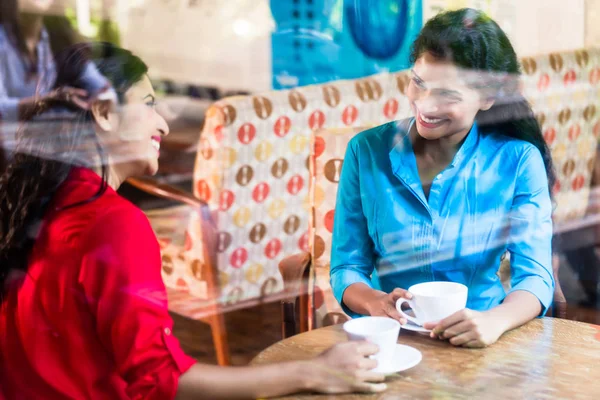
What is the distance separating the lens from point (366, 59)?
5.73ft

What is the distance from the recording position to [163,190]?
118cm

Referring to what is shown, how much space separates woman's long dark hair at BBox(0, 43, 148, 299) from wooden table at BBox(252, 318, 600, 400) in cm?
33

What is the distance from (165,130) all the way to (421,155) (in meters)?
0.47

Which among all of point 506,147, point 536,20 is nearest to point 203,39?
point 506,147

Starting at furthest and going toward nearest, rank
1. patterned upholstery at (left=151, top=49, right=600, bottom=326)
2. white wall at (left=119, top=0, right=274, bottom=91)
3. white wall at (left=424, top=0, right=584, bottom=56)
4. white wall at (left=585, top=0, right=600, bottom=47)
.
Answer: patterned upholstery at (left=151, top=49, right=600, bottom=326), white wall at (left=585, top=0, right=600, bottom=47), white wall at (left=424, top=0, right=584, bottom=56), white wall at (left=119, top=0, right=274, bottom=91)

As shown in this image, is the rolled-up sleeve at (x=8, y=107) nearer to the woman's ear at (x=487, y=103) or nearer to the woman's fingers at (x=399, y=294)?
the woman's fingers at (x=399, y=294)

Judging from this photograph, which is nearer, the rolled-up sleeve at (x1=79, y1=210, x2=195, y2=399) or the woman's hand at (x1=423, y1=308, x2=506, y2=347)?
the rolled-up sleeve at (x1=79, y1=210, x2=195, y2=399)

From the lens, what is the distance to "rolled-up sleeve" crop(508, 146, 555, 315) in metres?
1.30

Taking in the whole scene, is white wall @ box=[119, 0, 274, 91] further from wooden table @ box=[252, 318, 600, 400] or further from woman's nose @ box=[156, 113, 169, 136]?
wooden table @ box=[252, 318, 600, 400]

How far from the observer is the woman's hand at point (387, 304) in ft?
3.87

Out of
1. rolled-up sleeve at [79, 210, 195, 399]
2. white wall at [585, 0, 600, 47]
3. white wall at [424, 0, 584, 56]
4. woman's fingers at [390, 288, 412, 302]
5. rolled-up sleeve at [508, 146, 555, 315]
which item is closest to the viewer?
rolled-up sleeve at [79, 210, 195, 399]

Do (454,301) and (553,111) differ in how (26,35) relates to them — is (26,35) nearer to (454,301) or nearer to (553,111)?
(454,301)

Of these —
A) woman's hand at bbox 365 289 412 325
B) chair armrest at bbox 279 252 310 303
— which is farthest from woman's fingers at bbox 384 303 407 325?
chair armrest at bbox 279 252 310 303

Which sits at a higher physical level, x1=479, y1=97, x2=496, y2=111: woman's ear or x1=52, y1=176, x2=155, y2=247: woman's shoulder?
x1=479, y1=97, x2=496, y2=111: woman's ear
